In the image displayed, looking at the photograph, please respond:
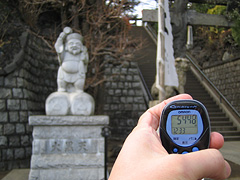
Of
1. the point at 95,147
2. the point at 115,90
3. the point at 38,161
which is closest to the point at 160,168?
the point at 95,147

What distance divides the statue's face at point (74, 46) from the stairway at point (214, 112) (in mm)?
4315

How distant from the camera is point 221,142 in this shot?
0.86m

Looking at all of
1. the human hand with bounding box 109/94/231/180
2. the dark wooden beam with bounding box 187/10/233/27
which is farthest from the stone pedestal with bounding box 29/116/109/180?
the dark wooden beam with bounding box 187/10/233/27

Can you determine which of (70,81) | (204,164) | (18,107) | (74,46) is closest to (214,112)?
(70,81)

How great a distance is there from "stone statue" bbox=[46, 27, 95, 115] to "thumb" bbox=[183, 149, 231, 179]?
291 centimetres

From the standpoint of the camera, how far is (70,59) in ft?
12.0

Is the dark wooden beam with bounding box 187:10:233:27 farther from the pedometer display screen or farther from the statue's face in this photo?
the pedometer display screen

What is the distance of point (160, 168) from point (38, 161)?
10.2ft

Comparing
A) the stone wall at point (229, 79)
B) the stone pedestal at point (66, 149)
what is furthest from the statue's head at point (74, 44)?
the stone wall at point (229, 79)

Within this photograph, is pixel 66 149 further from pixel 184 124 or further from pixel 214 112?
pixel 214 112

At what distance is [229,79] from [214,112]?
64.9 inches

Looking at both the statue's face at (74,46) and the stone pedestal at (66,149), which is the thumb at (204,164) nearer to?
the stone pedestal at (66,149)

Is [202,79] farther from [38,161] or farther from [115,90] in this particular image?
[38,161]

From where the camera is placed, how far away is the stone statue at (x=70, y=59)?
3623mm
